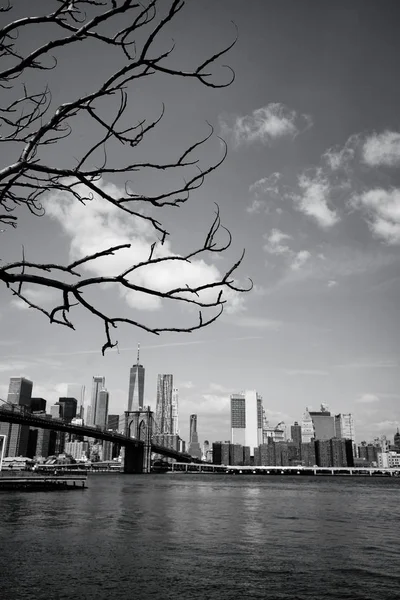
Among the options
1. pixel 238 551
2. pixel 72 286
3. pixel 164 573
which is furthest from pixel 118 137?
pixel 238 551

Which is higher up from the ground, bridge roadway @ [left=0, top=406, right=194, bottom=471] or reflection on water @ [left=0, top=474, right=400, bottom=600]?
bridge roadway @ [left=0, top=406, right=194, bottom=471]

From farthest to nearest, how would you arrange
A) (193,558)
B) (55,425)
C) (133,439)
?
(133,439) → (55,425) → (193,558)

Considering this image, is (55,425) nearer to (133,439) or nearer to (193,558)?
(133,439)

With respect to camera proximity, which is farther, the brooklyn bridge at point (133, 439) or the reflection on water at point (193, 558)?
the brooklyn bridge at point (133, 439)

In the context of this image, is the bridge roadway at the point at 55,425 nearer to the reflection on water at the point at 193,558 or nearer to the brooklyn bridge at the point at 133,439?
the brooklyn bridge at the point at 133,439

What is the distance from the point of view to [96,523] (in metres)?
28.2

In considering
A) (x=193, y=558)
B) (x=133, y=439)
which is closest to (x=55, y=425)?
(x=133, y=439)

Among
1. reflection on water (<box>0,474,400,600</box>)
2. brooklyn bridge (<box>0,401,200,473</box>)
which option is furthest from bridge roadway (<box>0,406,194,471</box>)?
reflection on water (<box>0,474,400,600</box>)

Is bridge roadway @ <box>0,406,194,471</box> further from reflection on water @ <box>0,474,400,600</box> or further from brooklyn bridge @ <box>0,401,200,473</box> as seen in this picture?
reflection on water @ <box>0,474,400,600</box>

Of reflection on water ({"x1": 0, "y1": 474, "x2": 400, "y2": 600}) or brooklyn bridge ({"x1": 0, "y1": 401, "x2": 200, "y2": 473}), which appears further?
brooklyn bridge ({"x1": 0, "y1": 401, "x2": 200, "y2": 473})

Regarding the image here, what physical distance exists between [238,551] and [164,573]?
517 centimetres

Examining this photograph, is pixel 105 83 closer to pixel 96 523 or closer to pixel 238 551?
pixel 238 551

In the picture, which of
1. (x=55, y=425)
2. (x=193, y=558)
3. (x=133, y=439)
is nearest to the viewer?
(x=193, y=558)

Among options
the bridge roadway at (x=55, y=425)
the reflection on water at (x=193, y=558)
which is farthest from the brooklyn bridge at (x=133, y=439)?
the reflection on water at (x=193, y=558)
